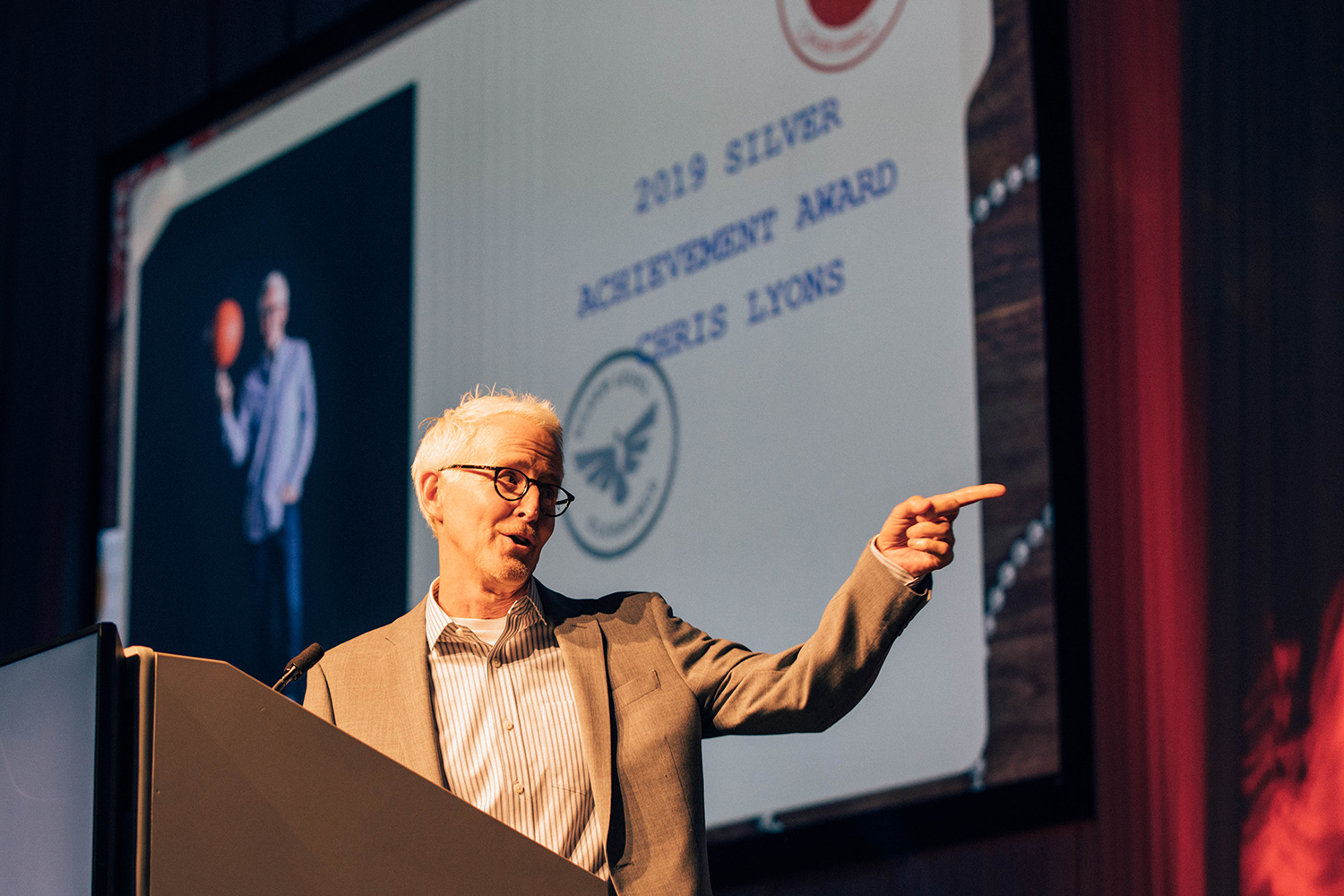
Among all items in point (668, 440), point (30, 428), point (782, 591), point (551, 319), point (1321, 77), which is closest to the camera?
point (1321, 77)

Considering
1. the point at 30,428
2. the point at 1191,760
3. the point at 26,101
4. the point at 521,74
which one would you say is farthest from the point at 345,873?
the point at 26,101

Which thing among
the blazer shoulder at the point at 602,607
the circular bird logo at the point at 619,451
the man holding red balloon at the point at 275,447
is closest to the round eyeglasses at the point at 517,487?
the blazer shoulder at the point at 602,607

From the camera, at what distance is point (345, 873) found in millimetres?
1193

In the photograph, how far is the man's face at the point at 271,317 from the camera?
15.3ft

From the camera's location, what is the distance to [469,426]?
70.1 inches

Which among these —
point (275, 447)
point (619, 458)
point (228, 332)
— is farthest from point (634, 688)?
point (228, 332)

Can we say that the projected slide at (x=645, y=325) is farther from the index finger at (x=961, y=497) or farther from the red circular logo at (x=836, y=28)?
the index finger at (x=961, y=497)

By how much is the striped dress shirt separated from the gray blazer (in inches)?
1.0

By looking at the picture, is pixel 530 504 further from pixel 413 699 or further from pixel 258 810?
pixel 258 810

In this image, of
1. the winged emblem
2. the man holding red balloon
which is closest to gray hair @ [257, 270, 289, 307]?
the man holding red balloon

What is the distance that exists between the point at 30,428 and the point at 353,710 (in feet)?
15.1

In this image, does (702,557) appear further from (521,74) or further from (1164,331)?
(521,74)

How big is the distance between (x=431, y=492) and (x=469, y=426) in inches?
4.1

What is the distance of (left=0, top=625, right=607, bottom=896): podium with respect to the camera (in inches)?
44.2
